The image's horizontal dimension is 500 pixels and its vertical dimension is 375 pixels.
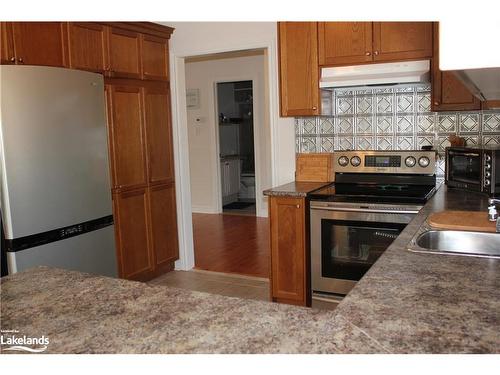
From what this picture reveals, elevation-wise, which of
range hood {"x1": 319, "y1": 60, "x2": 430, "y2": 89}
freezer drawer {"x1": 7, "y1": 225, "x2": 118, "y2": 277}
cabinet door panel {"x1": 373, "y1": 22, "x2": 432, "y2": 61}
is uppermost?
cabinet door panel {"x1": 373, "y1": 22, "x2": 432, "y2": 61}

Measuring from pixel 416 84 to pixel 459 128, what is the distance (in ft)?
1.42

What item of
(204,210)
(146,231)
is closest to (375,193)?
(146,231)

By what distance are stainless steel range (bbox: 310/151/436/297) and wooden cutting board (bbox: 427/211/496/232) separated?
0.59 metres

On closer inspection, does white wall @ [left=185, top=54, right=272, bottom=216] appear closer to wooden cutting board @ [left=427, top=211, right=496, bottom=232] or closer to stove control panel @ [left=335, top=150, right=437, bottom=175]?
stove control panel @ [left=335, top=150, right=437, bottom=175]

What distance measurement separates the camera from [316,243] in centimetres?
306

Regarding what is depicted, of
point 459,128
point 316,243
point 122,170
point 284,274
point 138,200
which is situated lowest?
point 284,274

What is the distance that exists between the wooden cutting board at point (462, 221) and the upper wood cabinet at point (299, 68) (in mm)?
1454

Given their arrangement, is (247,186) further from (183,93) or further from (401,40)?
(401,40)

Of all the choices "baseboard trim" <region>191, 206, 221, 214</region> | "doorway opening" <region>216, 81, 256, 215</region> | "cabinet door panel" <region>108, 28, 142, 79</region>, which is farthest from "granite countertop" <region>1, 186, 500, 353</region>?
"doorway opening" <region>216, 81, 256, 215</region>

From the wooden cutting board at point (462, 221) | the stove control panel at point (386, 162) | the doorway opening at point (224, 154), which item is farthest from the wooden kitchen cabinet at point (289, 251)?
the doorway opening at point (224, 154)

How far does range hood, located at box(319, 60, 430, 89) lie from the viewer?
295cm
